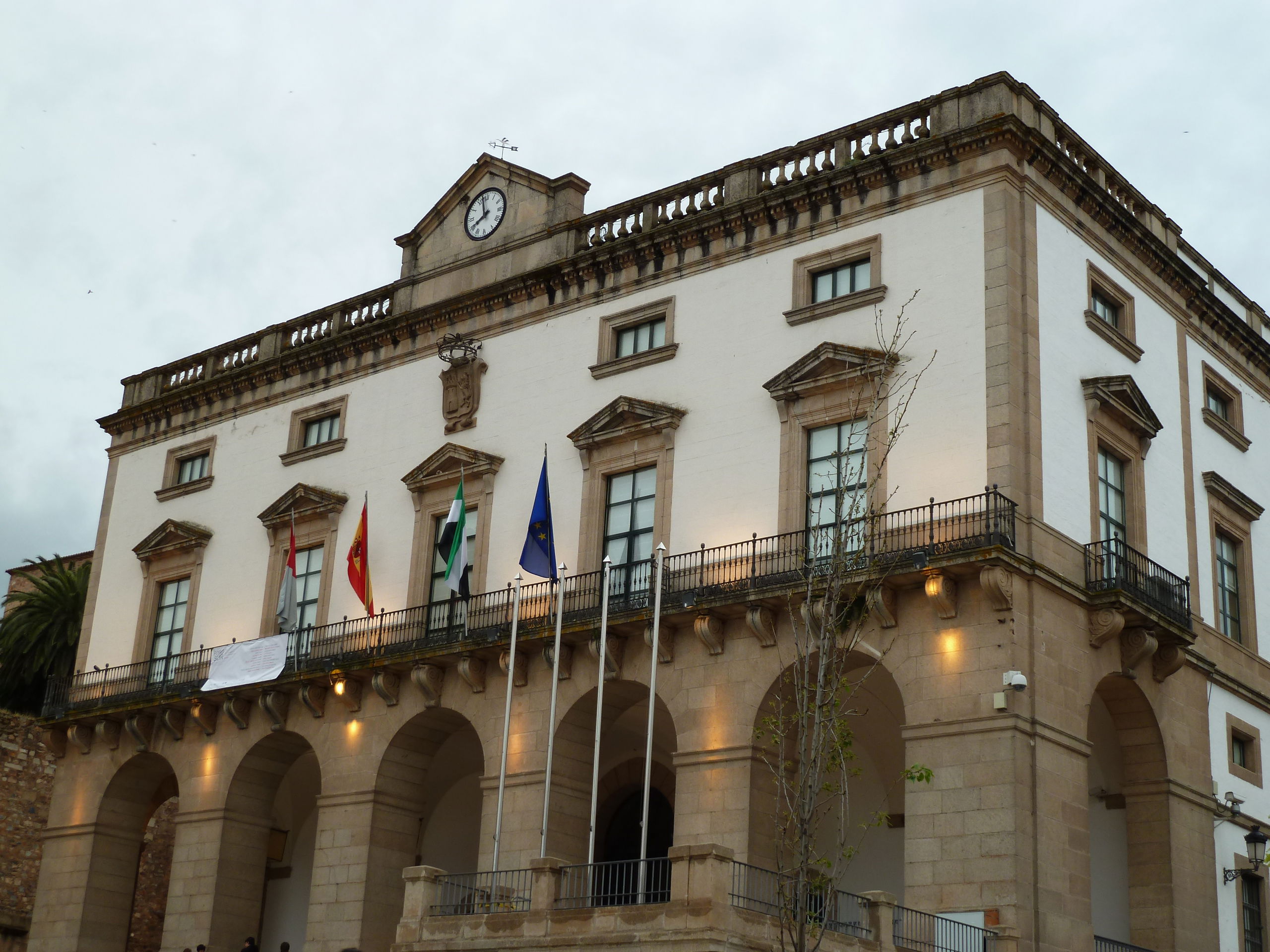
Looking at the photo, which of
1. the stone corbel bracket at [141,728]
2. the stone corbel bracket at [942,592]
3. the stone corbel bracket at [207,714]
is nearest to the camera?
the stone corbel bracket at [942,592]

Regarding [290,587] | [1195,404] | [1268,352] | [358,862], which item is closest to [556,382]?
[290,587]

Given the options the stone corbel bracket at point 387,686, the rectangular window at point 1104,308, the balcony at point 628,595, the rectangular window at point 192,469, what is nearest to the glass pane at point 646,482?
the balcony at point 628,595

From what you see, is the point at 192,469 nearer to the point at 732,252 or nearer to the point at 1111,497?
the point at 732,252

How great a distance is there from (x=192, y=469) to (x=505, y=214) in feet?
33.5

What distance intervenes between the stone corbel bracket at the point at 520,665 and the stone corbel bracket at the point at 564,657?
2.12 feet

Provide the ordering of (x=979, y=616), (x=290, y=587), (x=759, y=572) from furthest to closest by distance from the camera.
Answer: (x=290, y=587) → (x=759, y=572) → (x=979, y=616)

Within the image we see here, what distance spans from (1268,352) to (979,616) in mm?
12673

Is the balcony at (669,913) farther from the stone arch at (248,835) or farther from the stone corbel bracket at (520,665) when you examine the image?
the stone arch at (248,835)

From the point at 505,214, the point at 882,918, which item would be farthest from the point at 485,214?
the point at 882,918

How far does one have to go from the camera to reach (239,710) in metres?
34.9

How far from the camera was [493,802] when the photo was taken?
29984 millimetres

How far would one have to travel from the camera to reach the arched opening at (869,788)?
2734 centimetres

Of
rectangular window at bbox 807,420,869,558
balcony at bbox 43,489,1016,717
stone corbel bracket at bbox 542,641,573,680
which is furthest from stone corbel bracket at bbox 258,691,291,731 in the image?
rectangular window at bbox 807,420,869,558

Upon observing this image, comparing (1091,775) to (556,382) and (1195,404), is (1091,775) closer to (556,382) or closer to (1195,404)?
(1195,404)
